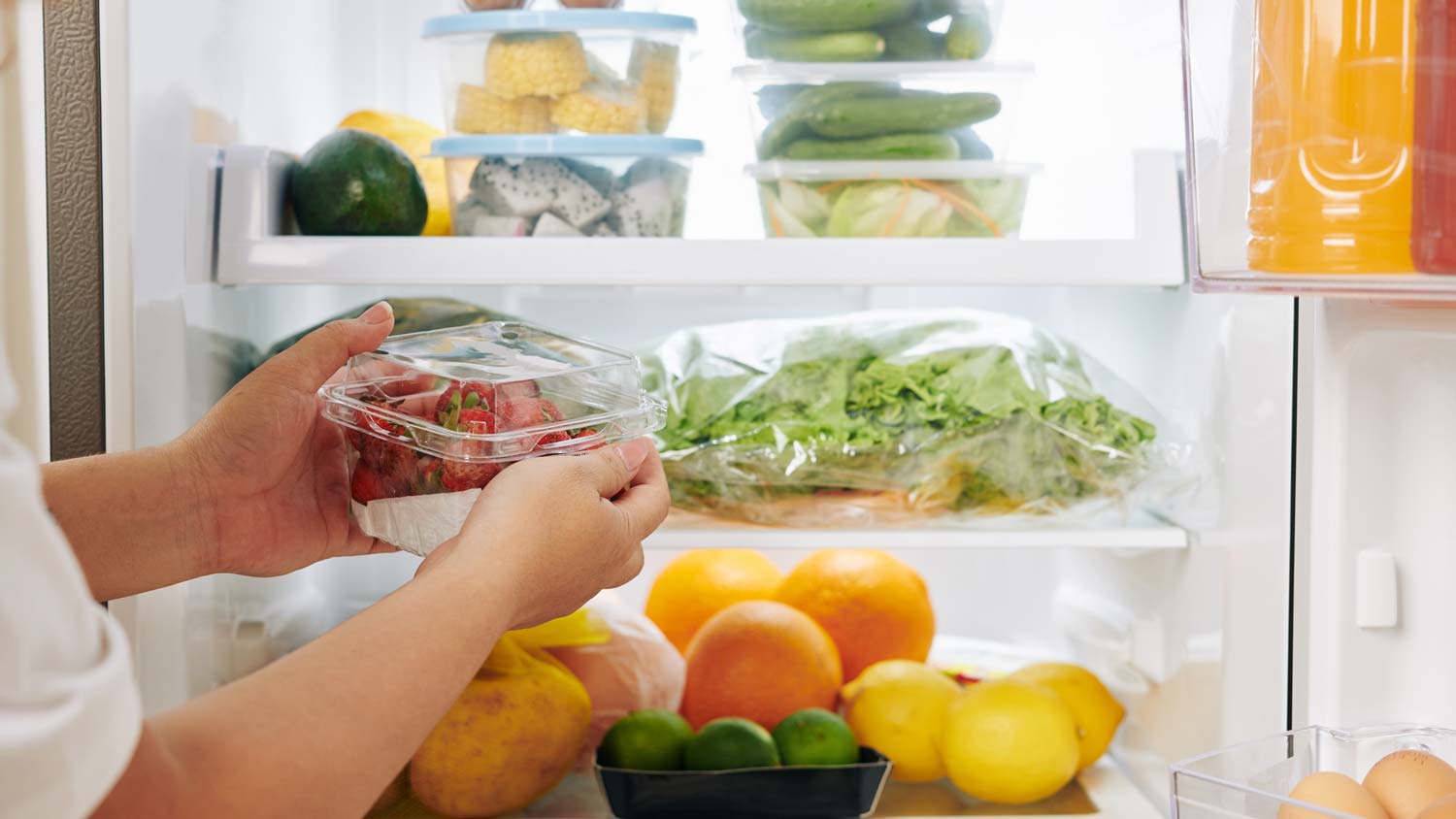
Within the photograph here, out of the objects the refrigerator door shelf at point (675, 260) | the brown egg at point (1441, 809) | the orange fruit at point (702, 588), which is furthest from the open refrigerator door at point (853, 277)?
the brown egg at point (1441, 809)

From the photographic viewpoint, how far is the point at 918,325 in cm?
→ 121

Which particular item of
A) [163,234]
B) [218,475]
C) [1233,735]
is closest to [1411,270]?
[1233,735]

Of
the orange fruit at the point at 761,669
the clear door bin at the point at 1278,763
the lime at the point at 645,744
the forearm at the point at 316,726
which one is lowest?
the lime at the point at 645,744

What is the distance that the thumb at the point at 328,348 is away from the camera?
32.6 inches

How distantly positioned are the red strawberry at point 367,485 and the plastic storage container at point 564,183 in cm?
35

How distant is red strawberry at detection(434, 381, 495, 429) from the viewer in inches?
29.5

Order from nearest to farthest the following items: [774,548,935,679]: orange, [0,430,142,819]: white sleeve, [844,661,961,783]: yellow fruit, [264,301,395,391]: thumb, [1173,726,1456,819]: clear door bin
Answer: [0,430,142,819]: white sleeve → [1173,726,1456,819]: clear door bin → [264,301,395,391]: thumb → [844,661,961,783]: yellow fruit → [774,548,935,679]: orange

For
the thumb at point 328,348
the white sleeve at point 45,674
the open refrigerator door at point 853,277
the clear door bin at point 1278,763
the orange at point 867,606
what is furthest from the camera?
the orange at point 867,606

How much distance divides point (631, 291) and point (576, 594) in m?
0.75

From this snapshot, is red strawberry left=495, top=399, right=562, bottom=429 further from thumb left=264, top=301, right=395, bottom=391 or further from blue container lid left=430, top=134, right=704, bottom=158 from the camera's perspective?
blue container lid left=430, top=134, right=704, bottom=158

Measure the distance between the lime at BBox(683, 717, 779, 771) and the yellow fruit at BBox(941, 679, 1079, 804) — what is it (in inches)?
7.0

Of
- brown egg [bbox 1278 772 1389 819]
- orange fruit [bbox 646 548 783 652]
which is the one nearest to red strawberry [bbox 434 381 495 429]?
brown egg [bbox 1278 772 1389 819]

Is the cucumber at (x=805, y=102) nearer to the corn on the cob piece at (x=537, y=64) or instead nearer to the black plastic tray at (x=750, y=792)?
the corn on the cob piece at (x=537, y=64)

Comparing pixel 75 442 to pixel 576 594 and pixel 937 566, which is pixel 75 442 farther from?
pixel 937 566
